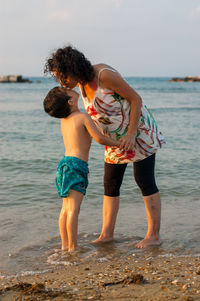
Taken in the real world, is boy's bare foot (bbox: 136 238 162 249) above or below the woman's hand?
below

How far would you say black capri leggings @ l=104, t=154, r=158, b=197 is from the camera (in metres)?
3.54

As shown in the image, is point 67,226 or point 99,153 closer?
point 67,226

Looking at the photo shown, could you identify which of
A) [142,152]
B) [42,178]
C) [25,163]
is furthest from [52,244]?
[25,163]

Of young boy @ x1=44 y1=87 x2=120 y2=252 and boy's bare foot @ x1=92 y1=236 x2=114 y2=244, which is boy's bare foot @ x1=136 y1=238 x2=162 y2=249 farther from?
young boy @ x1=44 y1=87 x2=120 y2=252

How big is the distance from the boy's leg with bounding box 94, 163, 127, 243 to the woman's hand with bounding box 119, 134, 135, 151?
366 mm

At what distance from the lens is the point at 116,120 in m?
3.36

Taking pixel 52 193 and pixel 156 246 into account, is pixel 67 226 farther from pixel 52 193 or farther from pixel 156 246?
pixel 52 193

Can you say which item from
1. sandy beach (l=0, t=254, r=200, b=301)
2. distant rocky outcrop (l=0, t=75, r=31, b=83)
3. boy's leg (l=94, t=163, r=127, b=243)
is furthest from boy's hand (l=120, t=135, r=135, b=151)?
distant rocky outcrop (l=0, t=75, r=31, b=83)

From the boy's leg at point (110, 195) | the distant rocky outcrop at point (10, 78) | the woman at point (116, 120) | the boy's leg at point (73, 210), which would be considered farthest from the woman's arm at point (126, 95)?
the distant rocky outcrop at point (10, 78)

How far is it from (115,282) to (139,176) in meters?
1.11

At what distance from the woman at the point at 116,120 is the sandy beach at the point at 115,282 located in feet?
1.85

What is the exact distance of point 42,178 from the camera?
6.24 meters

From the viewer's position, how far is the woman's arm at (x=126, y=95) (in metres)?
3.16

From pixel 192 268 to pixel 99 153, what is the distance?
208 inches
